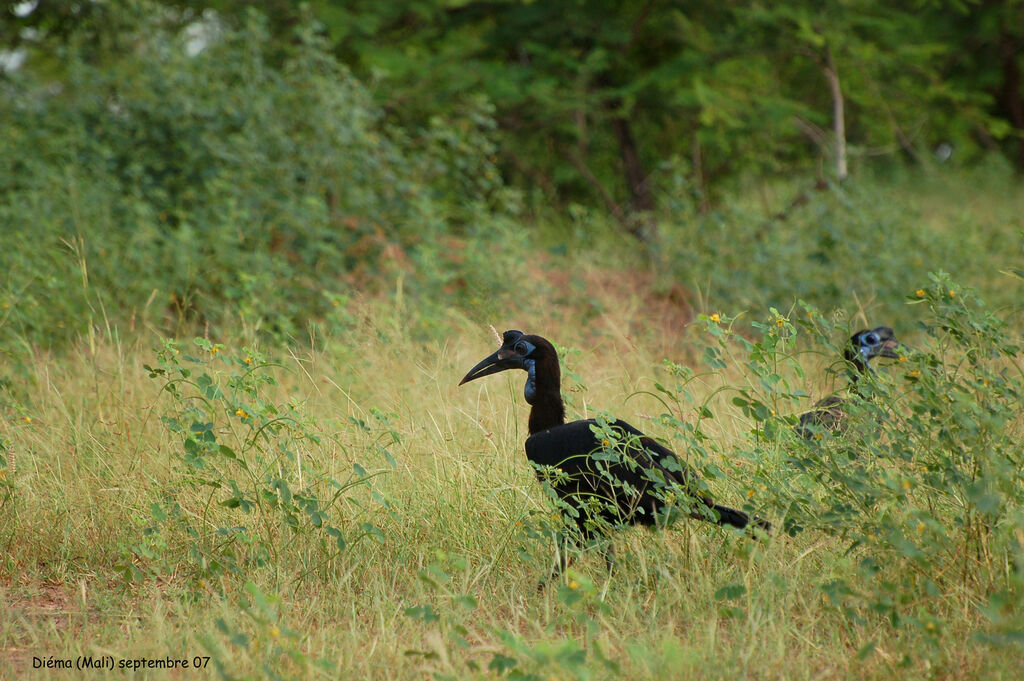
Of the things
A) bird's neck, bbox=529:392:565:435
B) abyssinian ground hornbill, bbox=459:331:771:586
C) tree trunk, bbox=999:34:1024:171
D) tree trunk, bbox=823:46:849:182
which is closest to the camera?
abyssinian ground hornbill, bbox=459:331:771:586

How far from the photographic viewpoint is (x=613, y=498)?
367 centimetres

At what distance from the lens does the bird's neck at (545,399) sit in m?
4.03

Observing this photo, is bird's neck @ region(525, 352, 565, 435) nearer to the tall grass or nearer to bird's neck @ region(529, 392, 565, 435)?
bird's neck @ region(529, 392, 565, 435)

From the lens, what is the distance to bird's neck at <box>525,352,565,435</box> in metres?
4.03

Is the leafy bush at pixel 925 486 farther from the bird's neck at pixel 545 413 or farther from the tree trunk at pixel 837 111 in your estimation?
the tree trunk at pixel 837 111

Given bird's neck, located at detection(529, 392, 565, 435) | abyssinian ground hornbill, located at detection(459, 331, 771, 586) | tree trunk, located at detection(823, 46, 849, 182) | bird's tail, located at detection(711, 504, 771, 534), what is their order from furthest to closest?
1. tree trunk, located at detection(823, 46, 849, 182)
2. bird's neck, located at detection(529, 392, 565, 435)
3. bird's tail, located at detection(711, 504, 771, 534)
4. abyssinian ground hornbill, located at detection(459, 331, 771, 586)

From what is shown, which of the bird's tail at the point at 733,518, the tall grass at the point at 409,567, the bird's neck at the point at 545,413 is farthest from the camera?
the bird's neck at the point at 545,413

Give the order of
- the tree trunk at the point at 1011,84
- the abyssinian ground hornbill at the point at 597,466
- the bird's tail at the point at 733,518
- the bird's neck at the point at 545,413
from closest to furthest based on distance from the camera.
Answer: the abyssinian ground hornbill at the point at 597,466, the bird's tail at the point at 733,518, the bird's neck at the point at 545,413, the tree trunk at the point at 1011,84

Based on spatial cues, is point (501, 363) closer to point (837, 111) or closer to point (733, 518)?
point (733, 518)

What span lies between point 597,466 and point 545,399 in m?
0.65

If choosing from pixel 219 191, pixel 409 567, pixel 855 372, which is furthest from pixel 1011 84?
pixel 409 567

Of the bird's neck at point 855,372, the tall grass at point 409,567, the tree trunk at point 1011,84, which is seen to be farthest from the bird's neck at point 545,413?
the tree trunk at point 1011,84

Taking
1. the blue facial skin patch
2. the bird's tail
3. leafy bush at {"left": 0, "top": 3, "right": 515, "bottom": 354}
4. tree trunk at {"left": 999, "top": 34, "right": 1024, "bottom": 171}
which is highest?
the blue facial skin patch

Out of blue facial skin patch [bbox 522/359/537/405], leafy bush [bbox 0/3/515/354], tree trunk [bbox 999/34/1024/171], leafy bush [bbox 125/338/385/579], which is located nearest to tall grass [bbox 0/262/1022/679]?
leafy bush [bbox 125/338/385/579]
